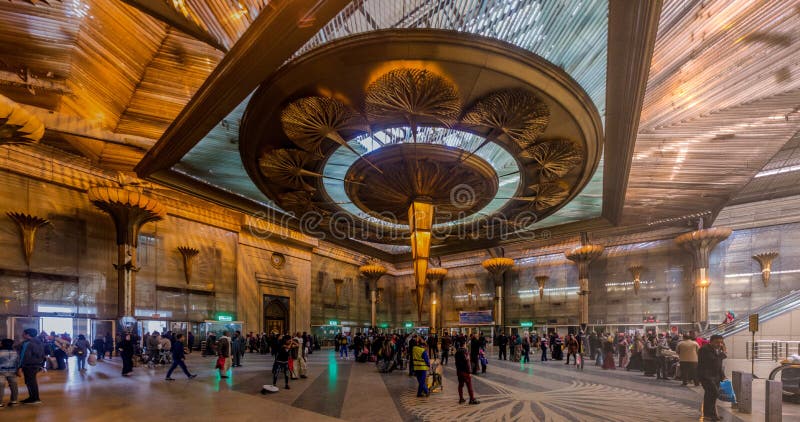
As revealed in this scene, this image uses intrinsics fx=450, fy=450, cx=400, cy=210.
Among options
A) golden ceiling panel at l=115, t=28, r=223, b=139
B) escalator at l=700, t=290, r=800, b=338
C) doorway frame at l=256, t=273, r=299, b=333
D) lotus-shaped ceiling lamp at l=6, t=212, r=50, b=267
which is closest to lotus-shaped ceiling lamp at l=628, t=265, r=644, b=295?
escalator at l=700, t=290, r=800, b=338

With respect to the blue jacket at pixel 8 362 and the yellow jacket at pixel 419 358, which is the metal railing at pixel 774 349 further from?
the blue jacket at pixel 8 362

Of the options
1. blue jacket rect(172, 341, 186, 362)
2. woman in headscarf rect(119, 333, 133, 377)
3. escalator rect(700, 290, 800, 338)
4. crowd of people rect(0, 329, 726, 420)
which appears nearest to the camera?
crowd of people rect(0, 329, 726, 420)

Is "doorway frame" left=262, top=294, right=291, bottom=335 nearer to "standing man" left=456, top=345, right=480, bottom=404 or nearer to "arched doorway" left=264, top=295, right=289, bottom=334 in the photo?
"arched doorway" left=264, top=295, right=289, bottom=334

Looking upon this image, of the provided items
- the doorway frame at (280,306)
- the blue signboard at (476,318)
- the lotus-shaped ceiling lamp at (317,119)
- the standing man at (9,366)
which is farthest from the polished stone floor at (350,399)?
the blue signboard at (476,318)

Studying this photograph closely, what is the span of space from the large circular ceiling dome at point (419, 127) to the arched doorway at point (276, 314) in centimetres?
1016

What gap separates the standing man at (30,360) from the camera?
7.39m

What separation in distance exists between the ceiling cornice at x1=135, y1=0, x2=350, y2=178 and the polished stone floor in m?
5.78

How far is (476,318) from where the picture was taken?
97.2 feet

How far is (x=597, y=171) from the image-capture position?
13.9 metres

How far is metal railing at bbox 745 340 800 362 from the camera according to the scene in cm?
1156

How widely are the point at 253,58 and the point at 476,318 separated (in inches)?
988

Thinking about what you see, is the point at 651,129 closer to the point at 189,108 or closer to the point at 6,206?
the point at 189,108

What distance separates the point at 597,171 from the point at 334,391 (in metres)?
10.1

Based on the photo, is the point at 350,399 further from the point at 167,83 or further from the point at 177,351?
the point at 167,83
